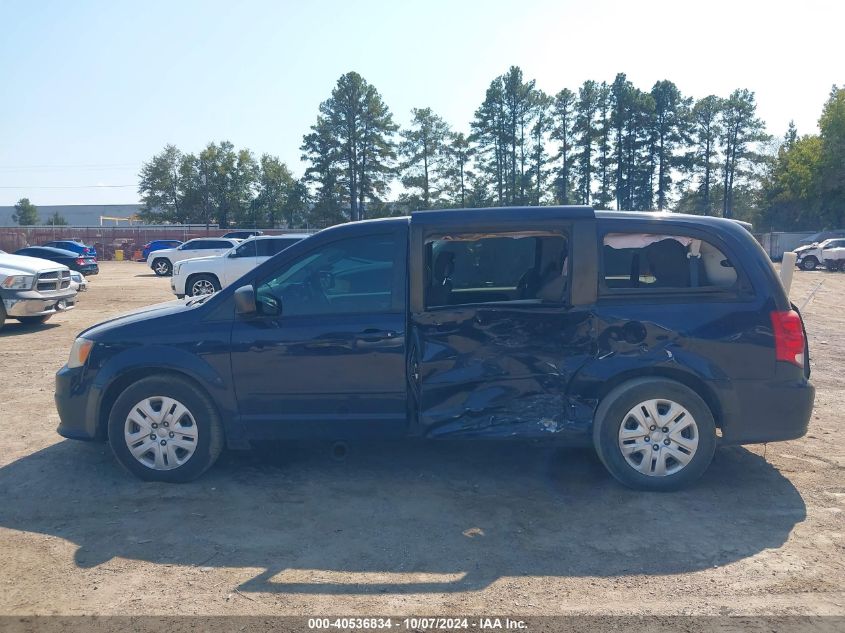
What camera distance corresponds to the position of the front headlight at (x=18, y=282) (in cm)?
1226

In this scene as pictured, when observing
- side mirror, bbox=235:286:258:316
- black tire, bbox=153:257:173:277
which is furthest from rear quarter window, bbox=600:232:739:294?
black tire, bbox=153:257:173:277

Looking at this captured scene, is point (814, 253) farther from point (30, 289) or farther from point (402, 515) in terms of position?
point (402, 515)

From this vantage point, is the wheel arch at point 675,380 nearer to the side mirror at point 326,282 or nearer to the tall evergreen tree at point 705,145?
the side mirror at point 326,282

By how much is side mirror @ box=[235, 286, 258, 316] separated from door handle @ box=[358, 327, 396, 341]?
0.79 meters

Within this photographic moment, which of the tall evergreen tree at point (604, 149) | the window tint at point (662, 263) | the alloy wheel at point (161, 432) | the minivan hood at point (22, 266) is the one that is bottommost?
the alloy wheel at point (161, 432)

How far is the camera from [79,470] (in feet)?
18.0

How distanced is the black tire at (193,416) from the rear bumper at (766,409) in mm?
3686

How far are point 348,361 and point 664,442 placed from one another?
2.30 meters

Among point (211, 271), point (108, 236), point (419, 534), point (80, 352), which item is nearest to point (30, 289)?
point (211, 271)

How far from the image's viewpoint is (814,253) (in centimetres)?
3691

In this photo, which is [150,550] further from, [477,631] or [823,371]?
[823,371]

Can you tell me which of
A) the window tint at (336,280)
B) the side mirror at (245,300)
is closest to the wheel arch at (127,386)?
the side mirror at (245,300)

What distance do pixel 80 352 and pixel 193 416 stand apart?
1034mm

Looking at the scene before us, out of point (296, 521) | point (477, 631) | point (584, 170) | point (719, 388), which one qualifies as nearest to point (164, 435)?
point (296, 521)
